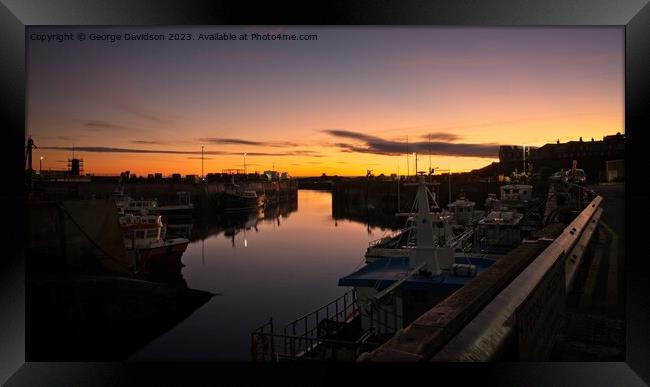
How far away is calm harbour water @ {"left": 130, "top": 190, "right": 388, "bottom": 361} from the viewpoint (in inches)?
310

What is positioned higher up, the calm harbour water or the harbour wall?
the harbour wall

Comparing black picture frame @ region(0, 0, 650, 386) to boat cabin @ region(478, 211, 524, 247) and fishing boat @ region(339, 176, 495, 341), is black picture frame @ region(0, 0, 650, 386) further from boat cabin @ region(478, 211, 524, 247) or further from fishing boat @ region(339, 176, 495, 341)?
boat cabin @ region(478, 211, 524, 247)

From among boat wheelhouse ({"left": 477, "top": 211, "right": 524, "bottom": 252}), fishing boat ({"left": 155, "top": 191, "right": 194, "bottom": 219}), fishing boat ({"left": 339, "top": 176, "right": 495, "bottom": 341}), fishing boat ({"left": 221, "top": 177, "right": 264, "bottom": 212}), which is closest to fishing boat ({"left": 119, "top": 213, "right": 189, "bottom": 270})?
fishing boat ({"left": 155, "top": 191, "right": 194, "bottom": 219})

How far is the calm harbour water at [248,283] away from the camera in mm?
7863

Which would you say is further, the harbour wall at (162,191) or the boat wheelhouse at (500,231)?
the boat wheelhouse at (500,231)

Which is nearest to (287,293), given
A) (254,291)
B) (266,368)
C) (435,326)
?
(254,291)

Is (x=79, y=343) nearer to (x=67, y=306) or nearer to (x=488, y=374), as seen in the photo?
(x=67, y=306)

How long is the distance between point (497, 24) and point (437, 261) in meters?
2.80

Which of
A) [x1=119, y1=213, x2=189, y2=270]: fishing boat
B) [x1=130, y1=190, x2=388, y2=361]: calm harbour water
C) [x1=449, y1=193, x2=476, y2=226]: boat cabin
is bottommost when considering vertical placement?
[x1=130, y1=190, x2=388, y2=361]: calm harbour water

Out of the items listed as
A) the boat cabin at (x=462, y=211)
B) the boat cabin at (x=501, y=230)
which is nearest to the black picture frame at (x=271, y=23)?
the boat cabin at (x=501, y=230)

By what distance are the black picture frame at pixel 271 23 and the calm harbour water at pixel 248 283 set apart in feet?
3.74

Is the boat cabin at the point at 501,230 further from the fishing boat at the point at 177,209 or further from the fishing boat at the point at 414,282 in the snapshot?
the fishing boat at the point at 177,209

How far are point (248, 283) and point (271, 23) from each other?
29.2 feet

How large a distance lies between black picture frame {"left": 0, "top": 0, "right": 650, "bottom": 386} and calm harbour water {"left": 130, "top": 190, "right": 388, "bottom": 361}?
44.8 inches
